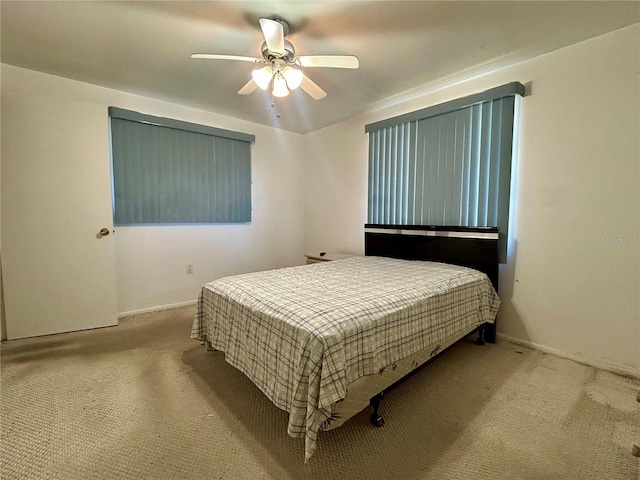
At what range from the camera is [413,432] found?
1.36m

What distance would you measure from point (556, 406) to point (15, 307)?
3941 mm

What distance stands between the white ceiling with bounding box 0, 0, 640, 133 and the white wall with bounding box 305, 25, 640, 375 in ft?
0.65

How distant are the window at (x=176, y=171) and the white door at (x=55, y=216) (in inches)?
10.0

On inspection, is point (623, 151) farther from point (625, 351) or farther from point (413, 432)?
point (413, 432)

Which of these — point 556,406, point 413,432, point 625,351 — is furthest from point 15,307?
point 625,351

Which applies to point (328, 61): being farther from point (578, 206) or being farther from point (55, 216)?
point (55, 216)

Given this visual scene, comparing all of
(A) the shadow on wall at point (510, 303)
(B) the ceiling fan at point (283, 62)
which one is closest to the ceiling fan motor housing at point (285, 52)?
(B) the ceiling fan at point (283, 62)

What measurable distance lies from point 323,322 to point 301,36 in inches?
75.9

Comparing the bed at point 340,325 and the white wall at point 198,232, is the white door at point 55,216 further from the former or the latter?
the bed at point 340,325

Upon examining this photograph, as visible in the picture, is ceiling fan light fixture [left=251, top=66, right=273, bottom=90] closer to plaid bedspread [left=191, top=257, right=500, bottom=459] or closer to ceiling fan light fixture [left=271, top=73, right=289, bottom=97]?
ceiling fan light fixture [left=271, top=73, right=289, bottom=97]

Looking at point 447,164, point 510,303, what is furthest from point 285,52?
point 510,303

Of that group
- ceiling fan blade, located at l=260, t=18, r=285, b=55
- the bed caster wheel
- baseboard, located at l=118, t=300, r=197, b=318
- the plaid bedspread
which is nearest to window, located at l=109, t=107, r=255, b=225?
baseboard, located at l=118, t=300, r=197, b=318

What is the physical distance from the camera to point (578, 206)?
1999mm

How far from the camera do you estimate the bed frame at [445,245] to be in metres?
2.28
